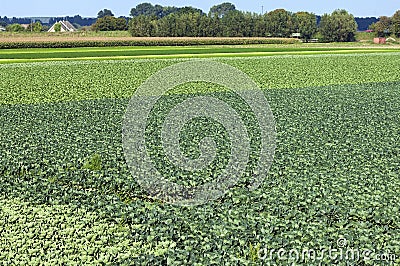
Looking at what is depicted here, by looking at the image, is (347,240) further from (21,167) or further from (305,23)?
(305,23)

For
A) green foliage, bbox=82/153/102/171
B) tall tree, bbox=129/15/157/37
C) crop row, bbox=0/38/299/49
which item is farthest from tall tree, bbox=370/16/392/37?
green foliage, bbox=82/153/102/171

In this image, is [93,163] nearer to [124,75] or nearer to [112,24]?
[124,75]

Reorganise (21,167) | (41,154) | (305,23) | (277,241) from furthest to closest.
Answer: (305,23) → (41,154) → (21,167) → (277,241)

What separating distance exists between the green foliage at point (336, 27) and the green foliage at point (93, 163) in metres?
89.8

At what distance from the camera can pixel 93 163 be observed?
1075cm

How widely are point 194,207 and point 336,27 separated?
9244 cm

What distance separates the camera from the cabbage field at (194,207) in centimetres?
697

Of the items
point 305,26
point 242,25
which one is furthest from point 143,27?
point 305,26

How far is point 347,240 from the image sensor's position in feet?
23.1

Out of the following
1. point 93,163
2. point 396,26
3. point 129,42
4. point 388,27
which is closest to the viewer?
point 93,163

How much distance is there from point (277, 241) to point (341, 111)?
11194 mm

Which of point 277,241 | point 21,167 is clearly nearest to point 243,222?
point 277,241

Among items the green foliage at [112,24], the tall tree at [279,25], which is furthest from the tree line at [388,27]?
the green foliage at [112,24]

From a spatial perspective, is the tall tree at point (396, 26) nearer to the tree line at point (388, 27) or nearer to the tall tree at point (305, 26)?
the tree line at point (388, 27)
